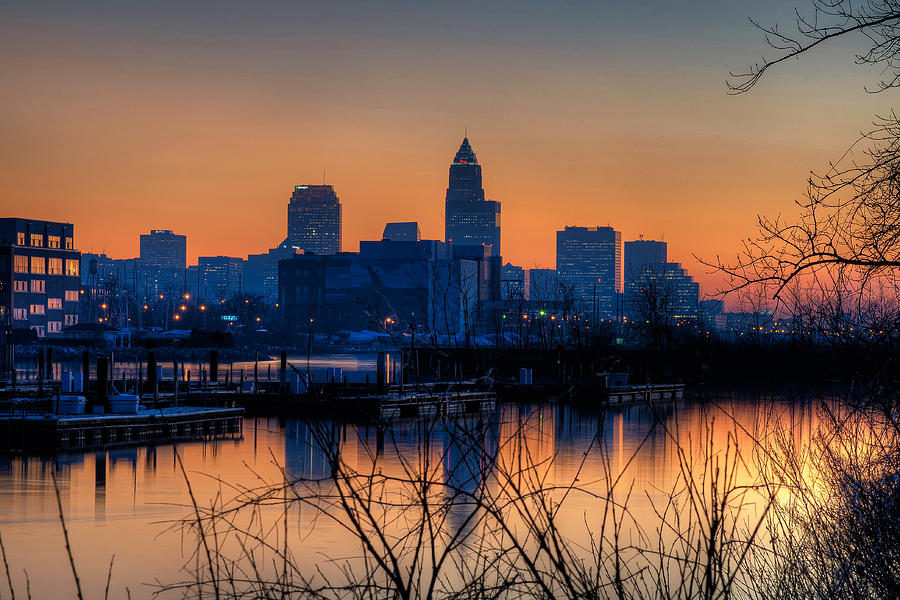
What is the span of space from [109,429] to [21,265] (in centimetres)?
12145

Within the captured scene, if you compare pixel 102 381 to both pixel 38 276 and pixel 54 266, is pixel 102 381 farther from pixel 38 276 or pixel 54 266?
pixel 54 266

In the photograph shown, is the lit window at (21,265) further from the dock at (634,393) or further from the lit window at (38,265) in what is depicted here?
the dock at (634,393)

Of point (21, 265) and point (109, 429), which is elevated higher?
point (21, 265)

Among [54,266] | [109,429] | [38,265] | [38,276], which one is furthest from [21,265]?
[109,429]

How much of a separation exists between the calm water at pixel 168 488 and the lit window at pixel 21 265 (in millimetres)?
111966

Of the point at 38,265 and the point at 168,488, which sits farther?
the point at 38,265

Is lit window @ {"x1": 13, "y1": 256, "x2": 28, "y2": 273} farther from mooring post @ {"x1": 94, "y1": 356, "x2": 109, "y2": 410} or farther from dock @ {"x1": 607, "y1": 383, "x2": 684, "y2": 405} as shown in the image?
mooring post @ {"x1": 94, "y1": 356, "x2": 109, "y2": 410}

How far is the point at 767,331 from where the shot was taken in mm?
13445

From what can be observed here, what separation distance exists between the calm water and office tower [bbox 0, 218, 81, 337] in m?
111

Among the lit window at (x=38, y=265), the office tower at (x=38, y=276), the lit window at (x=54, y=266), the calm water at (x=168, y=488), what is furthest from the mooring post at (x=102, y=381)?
the lit window at (x=54, y=266)

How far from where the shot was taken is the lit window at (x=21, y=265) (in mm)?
149375

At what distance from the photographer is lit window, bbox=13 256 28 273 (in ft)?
490

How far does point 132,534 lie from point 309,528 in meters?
4.11

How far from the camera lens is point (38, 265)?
155250 millimetres
